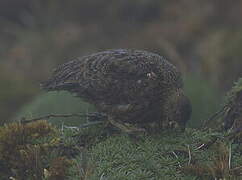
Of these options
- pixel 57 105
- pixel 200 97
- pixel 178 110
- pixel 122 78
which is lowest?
pixel 57 105

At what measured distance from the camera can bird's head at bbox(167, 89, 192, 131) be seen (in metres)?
2.55

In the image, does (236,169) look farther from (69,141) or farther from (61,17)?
(61,17)

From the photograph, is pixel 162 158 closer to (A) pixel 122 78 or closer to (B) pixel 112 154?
(B) pixel 112 154

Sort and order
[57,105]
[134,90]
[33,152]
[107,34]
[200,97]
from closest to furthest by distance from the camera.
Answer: [33,152] < [134,90] < [200,97] < [57,105] < [107,34]

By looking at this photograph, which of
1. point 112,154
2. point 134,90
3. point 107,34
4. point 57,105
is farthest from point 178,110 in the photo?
point 107,34

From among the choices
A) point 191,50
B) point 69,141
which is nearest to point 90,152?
point 69,141

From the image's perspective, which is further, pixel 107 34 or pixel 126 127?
pixel 107 34

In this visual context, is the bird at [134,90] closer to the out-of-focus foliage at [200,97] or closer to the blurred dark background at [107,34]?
the out-of-focus foliage at [200,97]

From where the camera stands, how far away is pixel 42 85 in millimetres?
2748

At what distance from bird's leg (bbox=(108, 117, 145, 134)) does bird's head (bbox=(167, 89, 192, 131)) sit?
134mm

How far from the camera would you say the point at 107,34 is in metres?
10.8

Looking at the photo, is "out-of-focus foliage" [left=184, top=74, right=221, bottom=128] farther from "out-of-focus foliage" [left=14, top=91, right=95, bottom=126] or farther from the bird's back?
the bird's back

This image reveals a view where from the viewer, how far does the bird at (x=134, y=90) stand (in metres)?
2.54

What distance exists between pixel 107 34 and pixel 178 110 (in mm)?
8288
